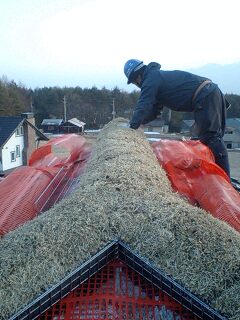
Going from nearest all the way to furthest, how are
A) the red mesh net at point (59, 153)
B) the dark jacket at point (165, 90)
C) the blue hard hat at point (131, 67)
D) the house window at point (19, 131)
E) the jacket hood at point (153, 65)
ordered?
the dark jacket at point (165, 90) → the jacket hood at point (153, 65) → the blue hard hat at point (131, 67) → the red mesh net at point (59, 153) → the house window at point (19, 131)

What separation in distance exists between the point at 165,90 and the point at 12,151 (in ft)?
89.4

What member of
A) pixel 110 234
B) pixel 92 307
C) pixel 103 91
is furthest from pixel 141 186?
pixel 103 91

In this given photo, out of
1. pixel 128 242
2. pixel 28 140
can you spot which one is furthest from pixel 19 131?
pixel 128 242

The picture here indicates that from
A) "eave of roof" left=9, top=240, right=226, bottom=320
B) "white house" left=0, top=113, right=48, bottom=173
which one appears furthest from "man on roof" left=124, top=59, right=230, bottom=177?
"white house" left=0, top=113, right=48, bottom=173

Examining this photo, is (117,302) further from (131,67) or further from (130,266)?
(131,67)

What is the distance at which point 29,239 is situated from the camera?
1951 mm

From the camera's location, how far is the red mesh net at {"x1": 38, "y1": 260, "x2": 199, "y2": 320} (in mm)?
1742

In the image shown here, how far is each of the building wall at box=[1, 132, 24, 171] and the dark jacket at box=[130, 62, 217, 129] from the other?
25677 millimetres

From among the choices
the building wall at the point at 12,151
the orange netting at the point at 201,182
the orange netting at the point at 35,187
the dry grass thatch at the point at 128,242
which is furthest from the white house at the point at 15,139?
the dry grass thatch at the point at 128,242

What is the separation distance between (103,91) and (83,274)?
52.9 m

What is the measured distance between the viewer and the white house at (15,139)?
1163 inches

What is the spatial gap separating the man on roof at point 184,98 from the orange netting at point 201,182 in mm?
444

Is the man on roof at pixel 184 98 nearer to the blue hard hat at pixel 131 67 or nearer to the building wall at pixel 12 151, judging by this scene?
the blue hard hat at pixel 131 67

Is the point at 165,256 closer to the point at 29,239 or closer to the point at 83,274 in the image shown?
the point at 83,274
